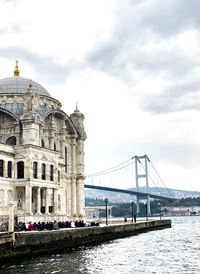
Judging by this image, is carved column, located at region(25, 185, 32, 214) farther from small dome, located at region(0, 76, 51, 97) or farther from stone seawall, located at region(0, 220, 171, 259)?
small dome, located at region(0, 76, 51, 97)

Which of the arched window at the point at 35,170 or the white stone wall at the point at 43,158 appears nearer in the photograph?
the white stone wall at the point at 43,158

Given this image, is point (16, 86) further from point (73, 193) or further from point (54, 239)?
point (54, 239)

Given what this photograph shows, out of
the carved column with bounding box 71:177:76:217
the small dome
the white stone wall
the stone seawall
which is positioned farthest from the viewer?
the carved column with bounding box 71:177:76:217

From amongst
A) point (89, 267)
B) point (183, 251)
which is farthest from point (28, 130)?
point (89, 267)

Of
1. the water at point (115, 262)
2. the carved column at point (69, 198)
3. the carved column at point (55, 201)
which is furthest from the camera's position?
the carved column at point (69, 198)

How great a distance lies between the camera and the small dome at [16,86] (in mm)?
56812

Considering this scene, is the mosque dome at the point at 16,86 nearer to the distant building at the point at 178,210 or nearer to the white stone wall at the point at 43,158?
the white stone wall at the point at 43,158

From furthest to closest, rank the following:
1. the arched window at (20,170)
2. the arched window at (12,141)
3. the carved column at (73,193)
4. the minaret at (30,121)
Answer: the carved column at (73,193) < the arched window at (12,141) < the minaret at (30,121) < the arched window at (20,170)

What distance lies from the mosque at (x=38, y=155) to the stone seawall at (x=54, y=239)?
22.2 feet

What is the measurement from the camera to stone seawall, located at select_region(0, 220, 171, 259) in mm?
28248

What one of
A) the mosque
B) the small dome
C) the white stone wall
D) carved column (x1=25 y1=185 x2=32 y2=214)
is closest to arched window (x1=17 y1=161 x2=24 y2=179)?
the mosque

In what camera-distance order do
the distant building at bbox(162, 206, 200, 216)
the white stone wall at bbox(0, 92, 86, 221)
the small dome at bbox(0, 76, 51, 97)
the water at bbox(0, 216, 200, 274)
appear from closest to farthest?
the water at bbox(0, 216, 200, 274) → the white stone wall at bbox(0, 92, 86, 221) → the small dome at bbox(0, 76, 51, 97) → the distant building at bbox(162, 206, 200, 216)

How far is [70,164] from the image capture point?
6019cm

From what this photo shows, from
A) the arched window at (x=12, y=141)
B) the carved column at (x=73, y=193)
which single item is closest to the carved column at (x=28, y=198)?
the arched window at (x=12, y=141)
